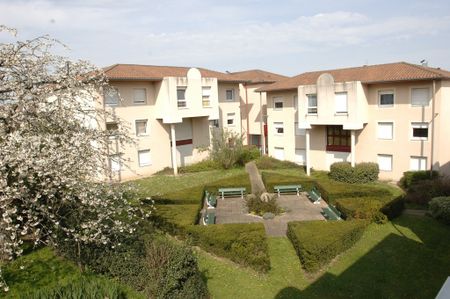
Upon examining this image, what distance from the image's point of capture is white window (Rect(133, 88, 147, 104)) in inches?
1125

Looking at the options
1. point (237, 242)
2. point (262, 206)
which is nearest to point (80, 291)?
point (237, 242)

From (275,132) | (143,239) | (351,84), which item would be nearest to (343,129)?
(351,84)

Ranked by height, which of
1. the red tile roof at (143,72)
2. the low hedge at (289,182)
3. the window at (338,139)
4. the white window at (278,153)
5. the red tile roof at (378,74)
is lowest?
the low hedge at (289,182)

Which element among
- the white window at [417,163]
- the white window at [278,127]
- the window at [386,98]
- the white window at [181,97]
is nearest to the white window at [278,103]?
the white window at [278,127]

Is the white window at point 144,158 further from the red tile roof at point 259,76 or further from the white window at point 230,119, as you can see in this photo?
the red tile roof at point 259,76

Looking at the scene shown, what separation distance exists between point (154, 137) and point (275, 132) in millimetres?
11279

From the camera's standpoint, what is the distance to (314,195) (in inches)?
869

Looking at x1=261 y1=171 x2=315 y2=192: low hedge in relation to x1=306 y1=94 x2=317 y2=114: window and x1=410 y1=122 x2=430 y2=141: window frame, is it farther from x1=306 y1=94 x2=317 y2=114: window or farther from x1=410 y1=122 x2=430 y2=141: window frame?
x1=410 y1=122 x2=430 y2=141: window frame

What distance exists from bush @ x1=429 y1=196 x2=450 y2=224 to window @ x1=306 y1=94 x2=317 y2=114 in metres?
12.3

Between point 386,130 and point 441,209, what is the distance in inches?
403

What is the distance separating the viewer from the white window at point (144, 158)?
97.0 ft

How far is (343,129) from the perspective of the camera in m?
28.3

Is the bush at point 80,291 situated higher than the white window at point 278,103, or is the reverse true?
the white window at point 278,103

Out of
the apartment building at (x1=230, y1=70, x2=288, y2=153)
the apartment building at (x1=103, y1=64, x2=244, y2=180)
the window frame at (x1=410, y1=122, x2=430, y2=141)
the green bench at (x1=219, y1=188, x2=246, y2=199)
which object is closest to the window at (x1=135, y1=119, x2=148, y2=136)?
the apartment building at (x1=103, y1=64, x2=244, y2=180)
